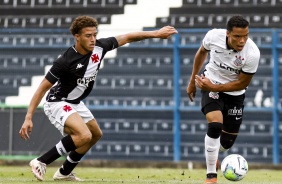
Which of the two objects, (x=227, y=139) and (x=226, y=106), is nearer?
(x=226, y=106)

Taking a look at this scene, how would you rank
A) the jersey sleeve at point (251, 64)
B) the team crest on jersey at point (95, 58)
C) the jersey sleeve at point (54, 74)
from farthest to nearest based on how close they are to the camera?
the team crest on jersey at point (95, 58) → the jersey sleeve at point (54, 74) → the jersey sleeve at point (251, 64)

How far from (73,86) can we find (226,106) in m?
1.76

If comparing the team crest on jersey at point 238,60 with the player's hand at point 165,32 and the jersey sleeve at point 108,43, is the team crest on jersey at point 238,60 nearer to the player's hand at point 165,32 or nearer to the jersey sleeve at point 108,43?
the player's hand at point 165,32

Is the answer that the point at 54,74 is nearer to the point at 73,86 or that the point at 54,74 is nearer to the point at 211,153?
the point at 73,86

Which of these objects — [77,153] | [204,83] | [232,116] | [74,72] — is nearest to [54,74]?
[74,72]

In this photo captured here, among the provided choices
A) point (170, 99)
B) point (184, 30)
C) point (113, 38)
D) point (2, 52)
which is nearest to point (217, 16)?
point (184, 30)

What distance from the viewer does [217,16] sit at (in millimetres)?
17359

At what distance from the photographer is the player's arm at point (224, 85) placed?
10703 millimetres

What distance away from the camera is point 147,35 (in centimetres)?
1126

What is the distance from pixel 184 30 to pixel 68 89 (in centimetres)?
643

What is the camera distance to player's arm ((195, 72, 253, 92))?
10.7 m

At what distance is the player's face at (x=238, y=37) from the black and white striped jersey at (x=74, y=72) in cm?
156

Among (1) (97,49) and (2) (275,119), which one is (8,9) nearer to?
(2) (275,119)

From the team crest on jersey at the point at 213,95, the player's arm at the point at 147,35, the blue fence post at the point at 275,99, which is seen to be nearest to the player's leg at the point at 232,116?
the team crest on jersey at the point at 213,95
